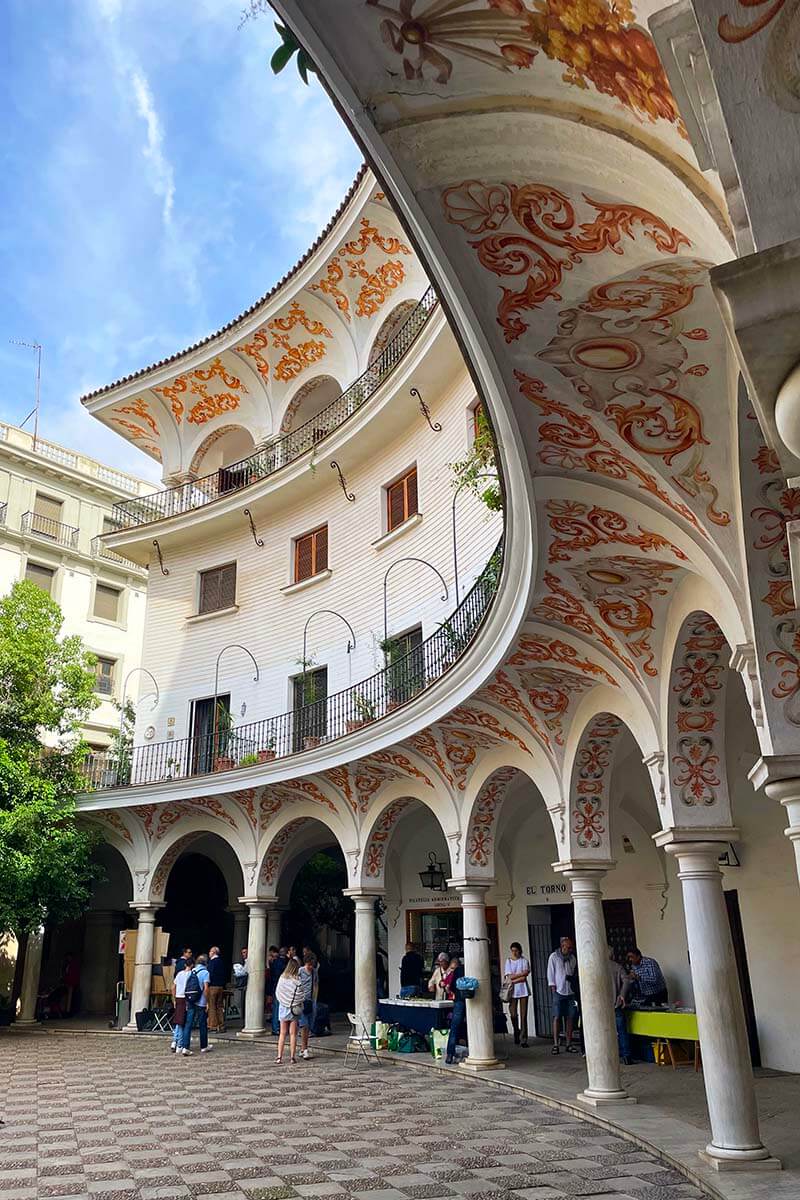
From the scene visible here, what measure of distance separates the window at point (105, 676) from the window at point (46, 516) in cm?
425

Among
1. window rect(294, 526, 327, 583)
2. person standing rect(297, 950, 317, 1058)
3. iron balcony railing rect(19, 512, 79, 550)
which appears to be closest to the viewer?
person standing rect(297, 950, 317, 1058)

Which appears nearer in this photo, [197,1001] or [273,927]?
[197,1001]

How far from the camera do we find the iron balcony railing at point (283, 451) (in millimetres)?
16375

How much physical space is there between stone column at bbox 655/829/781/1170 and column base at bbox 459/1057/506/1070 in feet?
17.5

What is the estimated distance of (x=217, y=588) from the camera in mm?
21500

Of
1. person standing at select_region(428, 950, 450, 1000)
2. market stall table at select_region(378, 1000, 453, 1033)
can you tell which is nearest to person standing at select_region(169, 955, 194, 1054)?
market stall table at select_region(378, 1000, 453, 1033)

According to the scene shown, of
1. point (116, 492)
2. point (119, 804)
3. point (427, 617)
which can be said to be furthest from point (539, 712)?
point (116, 492)

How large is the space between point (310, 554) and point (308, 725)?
12.4 ft

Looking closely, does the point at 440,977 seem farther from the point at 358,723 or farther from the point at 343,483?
the point at 343,483

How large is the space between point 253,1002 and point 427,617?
8.15 m

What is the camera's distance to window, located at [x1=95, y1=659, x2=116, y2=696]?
28.4 meters

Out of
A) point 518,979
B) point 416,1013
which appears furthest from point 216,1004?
point 518,979

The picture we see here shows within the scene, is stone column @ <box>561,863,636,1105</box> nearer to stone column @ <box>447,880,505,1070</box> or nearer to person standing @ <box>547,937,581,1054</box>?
stone column @ <box>447,880,505,1070</box>

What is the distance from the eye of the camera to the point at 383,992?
21.1 metres
